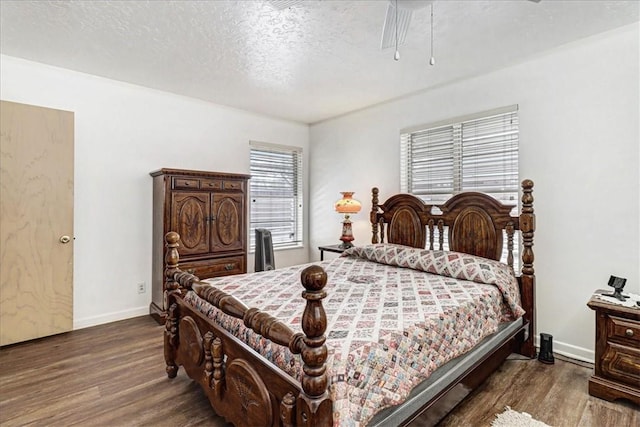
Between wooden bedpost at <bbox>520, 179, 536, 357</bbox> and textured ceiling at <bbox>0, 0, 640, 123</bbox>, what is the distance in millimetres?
1196

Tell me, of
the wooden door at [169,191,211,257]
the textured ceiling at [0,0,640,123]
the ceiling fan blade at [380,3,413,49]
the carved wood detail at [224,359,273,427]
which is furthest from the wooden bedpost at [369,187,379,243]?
the carved wood detail at [224,359,273,427]

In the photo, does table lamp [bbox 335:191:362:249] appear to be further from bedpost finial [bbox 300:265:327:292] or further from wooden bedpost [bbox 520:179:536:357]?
bedpost finial [bbox 300:265:327:292]

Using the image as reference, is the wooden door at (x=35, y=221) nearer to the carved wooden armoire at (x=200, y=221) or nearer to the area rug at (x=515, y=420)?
the carved wooden armoire at (x=200, y=221)

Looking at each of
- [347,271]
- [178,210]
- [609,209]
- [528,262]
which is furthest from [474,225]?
[178,210]

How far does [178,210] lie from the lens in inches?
137

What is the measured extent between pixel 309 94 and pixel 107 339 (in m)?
3.31

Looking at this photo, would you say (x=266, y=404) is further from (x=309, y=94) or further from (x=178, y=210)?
(x=309, y=94)

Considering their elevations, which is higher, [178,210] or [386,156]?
[386,156]

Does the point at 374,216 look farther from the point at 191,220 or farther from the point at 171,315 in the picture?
the point at 171,315

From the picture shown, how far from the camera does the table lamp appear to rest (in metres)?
4.10

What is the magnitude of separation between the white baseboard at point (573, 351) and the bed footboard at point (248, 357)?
2.61 m

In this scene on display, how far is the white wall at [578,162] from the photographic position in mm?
2459

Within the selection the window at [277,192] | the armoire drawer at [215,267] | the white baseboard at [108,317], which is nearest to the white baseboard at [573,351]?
the armoire drawer at [215,267]

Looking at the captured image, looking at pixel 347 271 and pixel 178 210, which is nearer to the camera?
pixel 347 271
